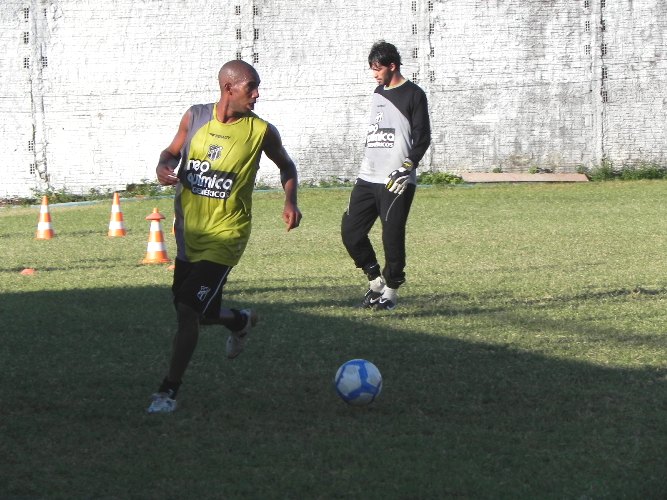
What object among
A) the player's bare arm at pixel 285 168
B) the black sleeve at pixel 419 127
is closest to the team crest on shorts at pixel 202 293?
the player's bare arm at pixel 285 168

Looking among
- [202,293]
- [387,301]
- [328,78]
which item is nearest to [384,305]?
[387,301]

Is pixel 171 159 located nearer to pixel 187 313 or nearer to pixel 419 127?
pixel 187 313

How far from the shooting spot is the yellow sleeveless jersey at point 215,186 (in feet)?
21.5

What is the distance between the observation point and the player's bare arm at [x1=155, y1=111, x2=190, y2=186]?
21.3 feet

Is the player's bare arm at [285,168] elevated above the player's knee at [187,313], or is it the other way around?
the player's bare arm at [285,168]

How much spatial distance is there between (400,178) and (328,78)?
15695mm

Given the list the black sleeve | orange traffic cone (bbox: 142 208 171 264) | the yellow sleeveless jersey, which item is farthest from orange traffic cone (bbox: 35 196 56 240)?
the yellow sleeveless jersey

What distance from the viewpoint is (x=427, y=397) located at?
6.48m

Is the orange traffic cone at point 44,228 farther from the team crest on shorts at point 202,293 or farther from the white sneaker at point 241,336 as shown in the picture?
the team crest on shorts at point 202,293

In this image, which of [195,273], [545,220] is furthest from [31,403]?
[545,220]

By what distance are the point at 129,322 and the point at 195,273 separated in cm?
274

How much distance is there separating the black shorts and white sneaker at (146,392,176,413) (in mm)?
548

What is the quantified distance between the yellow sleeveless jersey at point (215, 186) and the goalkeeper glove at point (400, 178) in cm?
291

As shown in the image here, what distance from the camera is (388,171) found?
9.73 m
